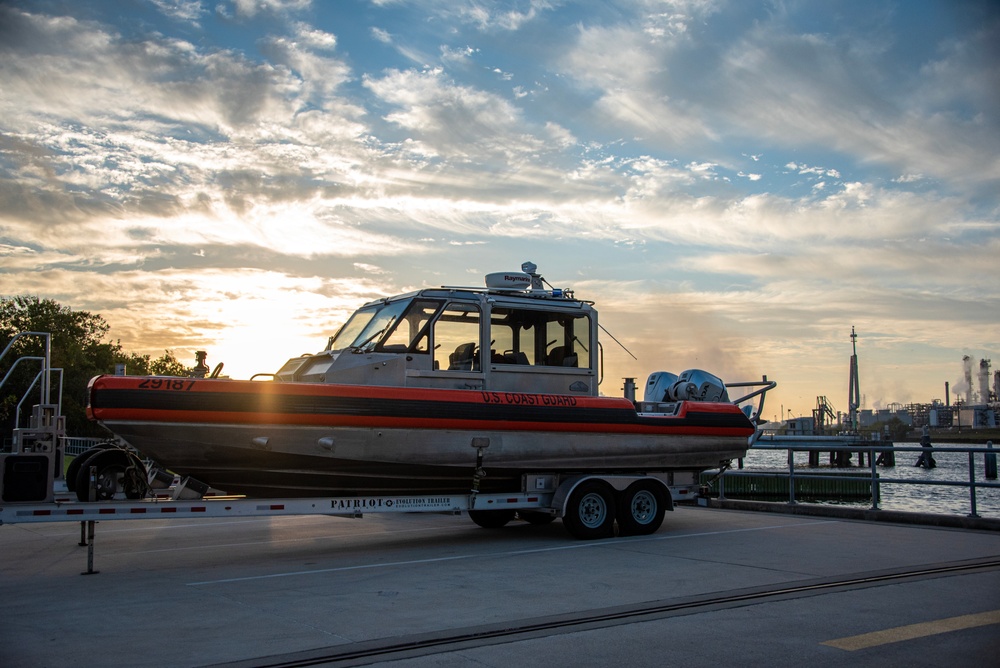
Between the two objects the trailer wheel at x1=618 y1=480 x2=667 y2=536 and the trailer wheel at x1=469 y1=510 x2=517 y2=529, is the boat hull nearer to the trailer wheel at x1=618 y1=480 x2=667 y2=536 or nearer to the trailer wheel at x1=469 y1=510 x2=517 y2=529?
the trailer wheel at x1=618 y1=480 x2=667 y2=536

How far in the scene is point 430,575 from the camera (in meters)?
8.91

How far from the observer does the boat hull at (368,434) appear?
9211mm

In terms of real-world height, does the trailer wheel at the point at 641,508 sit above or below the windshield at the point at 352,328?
below

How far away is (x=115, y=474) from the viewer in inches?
388

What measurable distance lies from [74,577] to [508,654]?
570 cm

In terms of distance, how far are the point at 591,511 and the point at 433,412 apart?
114 inches

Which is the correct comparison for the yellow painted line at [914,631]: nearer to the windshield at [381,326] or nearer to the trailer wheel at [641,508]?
the trailer wheel at [641,508]

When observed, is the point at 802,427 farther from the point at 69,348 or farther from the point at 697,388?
the point at 697,388

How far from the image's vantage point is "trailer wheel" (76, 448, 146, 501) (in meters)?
9.63

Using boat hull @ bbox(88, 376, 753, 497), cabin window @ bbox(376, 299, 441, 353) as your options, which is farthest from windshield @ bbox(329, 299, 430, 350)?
boat hull @ bbox(88, 376, 753, 497)

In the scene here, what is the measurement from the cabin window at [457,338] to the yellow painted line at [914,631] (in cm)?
629

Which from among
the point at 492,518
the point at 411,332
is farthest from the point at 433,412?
the point at 492,518

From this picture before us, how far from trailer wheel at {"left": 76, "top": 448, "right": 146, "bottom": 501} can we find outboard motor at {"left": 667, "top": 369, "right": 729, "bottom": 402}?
7.80 meters

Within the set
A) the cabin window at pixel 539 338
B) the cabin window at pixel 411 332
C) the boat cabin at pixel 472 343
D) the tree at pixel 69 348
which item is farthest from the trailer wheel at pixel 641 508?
the tree at pixel 69 348
